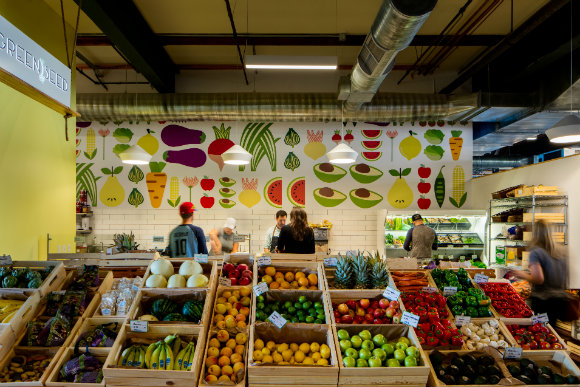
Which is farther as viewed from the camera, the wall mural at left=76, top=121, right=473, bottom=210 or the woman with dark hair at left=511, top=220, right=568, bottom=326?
the wall mural at left=76, top=121, right=473, bottom=210

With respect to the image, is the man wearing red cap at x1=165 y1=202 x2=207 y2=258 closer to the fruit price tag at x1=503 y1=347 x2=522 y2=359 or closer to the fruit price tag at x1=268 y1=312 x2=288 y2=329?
the fruit price tag at x1=268 y1=312 x2=288 y2=329

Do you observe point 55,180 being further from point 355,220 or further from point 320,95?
point 355,220

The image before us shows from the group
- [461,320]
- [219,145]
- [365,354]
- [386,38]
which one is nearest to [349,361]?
[365,354]

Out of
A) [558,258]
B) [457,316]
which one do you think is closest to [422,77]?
[558,258]

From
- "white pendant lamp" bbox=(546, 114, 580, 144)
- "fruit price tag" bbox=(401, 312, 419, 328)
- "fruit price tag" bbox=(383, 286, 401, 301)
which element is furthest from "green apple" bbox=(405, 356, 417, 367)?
"white pendant lamp" bbox=(546, 114, 580, 144)

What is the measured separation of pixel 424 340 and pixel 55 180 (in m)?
5.41

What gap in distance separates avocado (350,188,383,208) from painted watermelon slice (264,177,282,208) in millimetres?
1674

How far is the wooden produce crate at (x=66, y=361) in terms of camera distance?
2.60 metres

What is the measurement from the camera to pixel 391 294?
10.8ft

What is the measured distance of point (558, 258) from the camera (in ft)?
13.7

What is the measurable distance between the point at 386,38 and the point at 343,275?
269 centimetres

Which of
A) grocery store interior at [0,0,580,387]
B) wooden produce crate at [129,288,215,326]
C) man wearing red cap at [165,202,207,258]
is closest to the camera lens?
grocery store interior at [0,0,580,387]

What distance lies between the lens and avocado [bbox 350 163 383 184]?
9133 millimetres

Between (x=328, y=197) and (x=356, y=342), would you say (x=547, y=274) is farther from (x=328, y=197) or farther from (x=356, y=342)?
(x=328, y=197)
